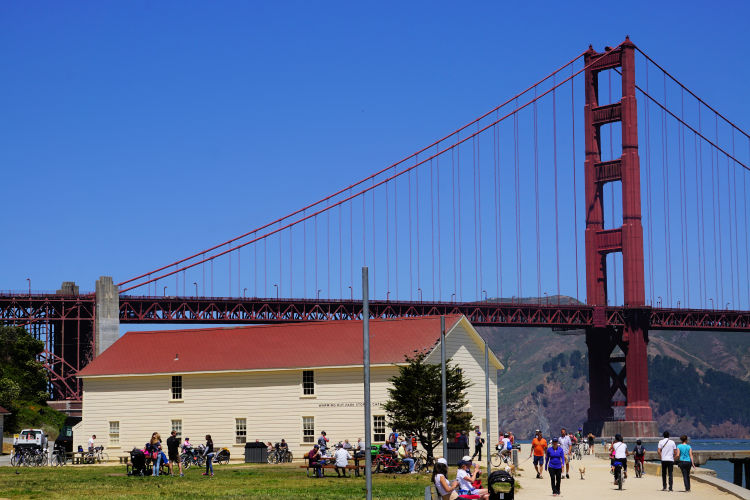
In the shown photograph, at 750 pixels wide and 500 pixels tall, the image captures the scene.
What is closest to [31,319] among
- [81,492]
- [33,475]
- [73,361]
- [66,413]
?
[73,361]

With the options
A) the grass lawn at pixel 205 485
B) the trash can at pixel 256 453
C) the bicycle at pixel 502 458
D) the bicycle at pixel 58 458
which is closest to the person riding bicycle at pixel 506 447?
the bicycle at pixel 502 458

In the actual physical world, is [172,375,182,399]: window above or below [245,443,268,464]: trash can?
above

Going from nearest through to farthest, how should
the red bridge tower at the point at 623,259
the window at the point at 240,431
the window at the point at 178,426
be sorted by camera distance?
the window at the point at 240,431
the window at the point at 178,426
the red bridge tower at the point at 623,259

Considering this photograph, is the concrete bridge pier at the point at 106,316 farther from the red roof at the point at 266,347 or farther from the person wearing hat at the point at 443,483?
the person wearing hat at the point at 443,483

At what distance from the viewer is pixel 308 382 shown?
60156 mm

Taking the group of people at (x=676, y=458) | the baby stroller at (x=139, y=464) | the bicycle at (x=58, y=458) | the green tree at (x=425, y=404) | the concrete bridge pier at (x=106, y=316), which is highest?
the concrete bridge pier at (x=106, y=316)

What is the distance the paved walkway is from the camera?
33031mm

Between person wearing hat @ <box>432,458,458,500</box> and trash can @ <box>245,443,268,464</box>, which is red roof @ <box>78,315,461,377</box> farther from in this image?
person wearing hat @ <box>432,458,458,500</box>

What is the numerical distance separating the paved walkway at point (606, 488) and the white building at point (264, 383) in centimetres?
1379

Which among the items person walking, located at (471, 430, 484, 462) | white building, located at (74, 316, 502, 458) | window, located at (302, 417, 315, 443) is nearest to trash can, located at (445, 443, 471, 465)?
person walking, located at (471, 430, 484, 462)

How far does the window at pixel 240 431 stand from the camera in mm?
60250

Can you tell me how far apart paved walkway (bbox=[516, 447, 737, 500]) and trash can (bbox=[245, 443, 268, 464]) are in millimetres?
13237

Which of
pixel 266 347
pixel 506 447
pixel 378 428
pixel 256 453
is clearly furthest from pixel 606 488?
pixel 266 347

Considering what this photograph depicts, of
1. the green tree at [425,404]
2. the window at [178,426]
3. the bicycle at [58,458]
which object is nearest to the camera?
the green tree at [425,404]
